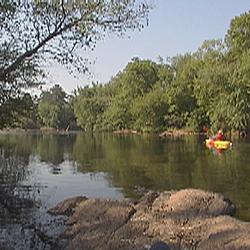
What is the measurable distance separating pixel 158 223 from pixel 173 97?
271 feet

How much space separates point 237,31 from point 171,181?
5148 centimetres

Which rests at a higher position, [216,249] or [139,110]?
[139,110]

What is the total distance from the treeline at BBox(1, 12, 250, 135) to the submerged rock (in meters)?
4.18

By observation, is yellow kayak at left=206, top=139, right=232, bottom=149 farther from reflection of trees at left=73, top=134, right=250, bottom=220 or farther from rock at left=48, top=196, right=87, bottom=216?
rock at left=48, top=196, right=87, bottom=216

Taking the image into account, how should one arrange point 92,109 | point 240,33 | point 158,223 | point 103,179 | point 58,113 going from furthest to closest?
point 58,113
point 92,109
point 240,33
point 103,179
point 158,223

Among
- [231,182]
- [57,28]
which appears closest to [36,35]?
[57,28]

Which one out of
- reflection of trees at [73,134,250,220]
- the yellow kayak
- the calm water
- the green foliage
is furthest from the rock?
the green foliage

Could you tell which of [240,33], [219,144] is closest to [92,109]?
[240,33]

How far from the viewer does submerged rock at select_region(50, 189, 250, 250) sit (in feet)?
37.5

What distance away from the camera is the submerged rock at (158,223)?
37.5 ft

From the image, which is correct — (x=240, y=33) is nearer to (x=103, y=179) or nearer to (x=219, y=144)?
(x=219, y=144)

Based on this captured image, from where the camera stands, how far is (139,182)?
25.5 metres

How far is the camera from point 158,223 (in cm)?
1350

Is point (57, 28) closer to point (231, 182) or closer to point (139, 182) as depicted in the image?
point (139, 182)
